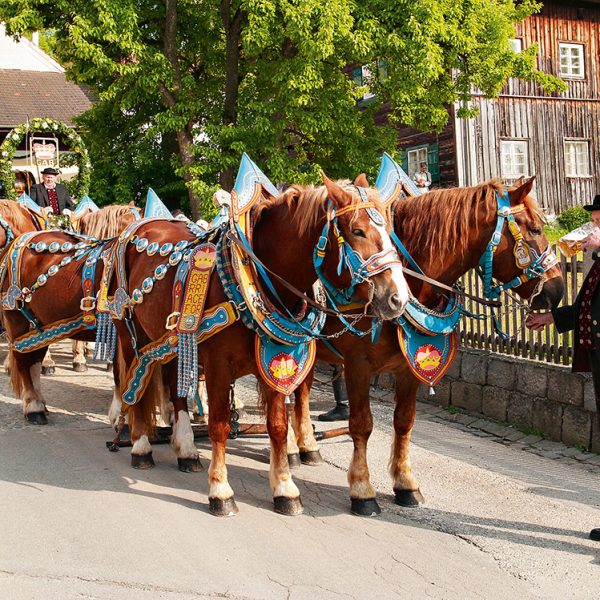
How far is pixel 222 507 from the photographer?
446 centimetres

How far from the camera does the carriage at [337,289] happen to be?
404 cm

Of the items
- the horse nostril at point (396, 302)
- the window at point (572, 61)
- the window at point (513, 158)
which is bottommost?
the horse nostril at point (396, 302)

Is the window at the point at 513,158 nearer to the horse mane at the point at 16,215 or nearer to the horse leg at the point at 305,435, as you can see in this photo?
the horse mane at the point at 16,215

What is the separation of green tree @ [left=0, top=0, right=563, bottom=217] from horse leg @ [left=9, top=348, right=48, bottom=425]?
18.7 feet

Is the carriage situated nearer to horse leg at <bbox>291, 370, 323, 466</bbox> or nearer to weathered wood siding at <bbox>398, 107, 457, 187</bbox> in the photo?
horse leg at <bbox>291, 370, 323, 466</bbox>

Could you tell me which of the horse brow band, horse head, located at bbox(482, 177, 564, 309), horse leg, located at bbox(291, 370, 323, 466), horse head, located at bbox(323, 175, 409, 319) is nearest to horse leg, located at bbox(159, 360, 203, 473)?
horse leg, located at bbox(291, 370, 323, 466)

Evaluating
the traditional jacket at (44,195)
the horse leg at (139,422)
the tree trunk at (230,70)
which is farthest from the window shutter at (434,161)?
the horse leg at (139,422)

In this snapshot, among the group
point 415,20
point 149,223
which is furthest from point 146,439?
point 415,20

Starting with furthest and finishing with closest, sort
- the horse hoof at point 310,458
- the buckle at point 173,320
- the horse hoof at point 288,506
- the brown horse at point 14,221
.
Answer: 1. the brown horse at point 14,221
2. the horse hoof at point 310,458
3. the buckle at point 173,320
4. the horse hoof at point 288,506

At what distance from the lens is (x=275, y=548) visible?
398 centimetres

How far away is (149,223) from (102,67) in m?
7.14

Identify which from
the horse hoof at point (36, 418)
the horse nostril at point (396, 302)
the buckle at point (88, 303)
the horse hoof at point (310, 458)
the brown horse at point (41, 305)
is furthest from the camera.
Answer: the horse hoof at point (36, 418)

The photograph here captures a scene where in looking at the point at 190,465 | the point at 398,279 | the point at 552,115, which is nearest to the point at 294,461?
the point at 190,465

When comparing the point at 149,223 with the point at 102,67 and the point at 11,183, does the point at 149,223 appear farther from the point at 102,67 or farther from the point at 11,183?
the point at 102,67
